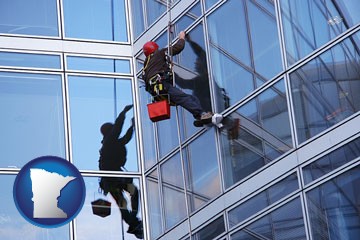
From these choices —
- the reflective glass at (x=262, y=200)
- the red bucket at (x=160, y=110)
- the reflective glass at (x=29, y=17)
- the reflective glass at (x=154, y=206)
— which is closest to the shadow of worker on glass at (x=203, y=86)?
the red bucket at (x=160, y=110)

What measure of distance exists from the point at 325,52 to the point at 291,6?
3.44 ft

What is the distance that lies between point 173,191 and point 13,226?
8.73 ft

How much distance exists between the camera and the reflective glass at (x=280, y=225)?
13922 millimetres

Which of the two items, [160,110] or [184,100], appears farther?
[160,110]

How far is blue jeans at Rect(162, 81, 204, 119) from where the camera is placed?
631 inches

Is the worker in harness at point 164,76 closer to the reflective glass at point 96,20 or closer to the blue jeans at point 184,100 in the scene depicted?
the blue jeans at point 184,100

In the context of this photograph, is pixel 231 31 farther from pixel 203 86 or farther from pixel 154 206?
→ pixel 154 206

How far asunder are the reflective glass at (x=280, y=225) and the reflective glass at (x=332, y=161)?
42 cm

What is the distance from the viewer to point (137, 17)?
19047 mm

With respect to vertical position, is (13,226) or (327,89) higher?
(327,89)

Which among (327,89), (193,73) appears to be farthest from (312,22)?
(193,73)

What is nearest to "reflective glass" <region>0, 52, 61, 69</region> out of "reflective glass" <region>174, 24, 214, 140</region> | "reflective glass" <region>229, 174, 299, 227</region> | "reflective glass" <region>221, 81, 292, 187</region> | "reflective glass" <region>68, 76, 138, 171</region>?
"reflective glass" <region>68, 76, 138, 171</region>

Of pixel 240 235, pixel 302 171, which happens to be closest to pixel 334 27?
pixel 302 171

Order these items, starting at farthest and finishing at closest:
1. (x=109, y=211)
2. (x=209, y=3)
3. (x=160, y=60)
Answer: (x=109, y=211)
(x=209, y=3)
(x=160, y=60)
